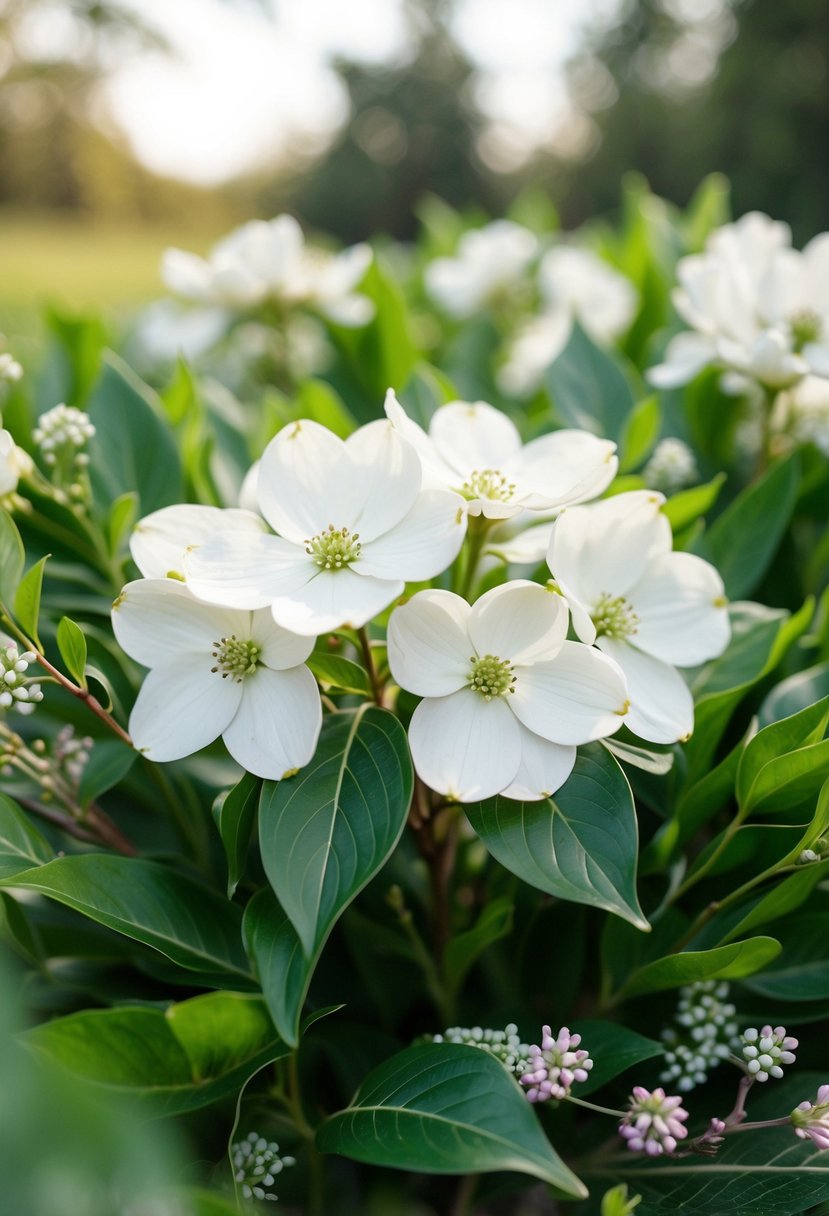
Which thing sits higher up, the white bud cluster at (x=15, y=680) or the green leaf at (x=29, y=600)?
the green leaf at (x=29, y=600)

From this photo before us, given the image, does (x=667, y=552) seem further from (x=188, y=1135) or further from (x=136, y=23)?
(x=136, y=23)

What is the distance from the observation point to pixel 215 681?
68cm

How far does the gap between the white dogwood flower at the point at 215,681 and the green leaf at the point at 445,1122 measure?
8.7 inches

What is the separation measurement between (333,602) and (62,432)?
411mm

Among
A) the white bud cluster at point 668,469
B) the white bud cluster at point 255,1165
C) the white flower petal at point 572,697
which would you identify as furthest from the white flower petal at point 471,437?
the white bud cluster at point 255,1165

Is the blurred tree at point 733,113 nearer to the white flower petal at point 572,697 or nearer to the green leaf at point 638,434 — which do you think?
the green leaf at point 638,434

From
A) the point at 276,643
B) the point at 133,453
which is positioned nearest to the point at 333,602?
the point at 276,643

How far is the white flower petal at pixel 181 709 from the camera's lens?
67cm

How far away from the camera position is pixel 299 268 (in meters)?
1.46

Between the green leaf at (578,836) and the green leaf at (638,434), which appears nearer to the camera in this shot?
the green leaf at (578,836)

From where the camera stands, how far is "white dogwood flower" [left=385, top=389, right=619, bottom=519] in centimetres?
70

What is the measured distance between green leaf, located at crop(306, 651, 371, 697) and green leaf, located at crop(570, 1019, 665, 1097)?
0.31 meters

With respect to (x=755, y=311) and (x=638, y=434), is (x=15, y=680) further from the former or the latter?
(x=755, y=311)

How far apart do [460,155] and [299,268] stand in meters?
17.5
